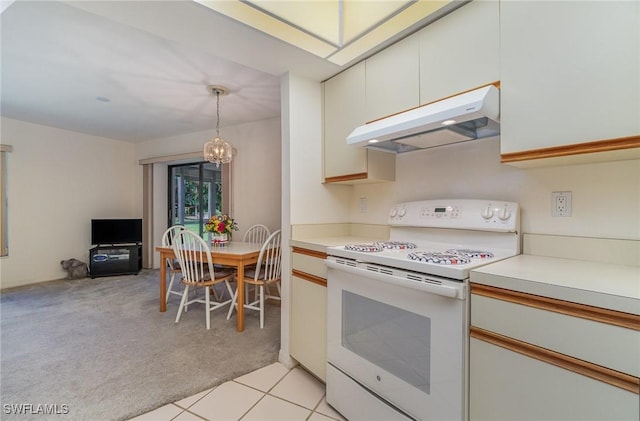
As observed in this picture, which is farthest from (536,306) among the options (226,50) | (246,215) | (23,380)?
(246,215)

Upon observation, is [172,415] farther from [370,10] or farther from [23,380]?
[370,10]

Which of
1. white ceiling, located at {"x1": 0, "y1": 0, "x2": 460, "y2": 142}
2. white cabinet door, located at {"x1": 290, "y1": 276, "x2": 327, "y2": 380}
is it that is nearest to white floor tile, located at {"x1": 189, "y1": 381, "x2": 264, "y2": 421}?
white cabinet door, located at {"x1": 290, "y1": 276, "x2": 327, "y2": 380}

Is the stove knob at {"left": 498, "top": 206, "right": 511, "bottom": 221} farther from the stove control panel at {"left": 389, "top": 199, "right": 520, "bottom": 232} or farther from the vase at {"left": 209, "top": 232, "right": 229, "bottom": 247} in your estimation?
the vase at {"left": 209, "top": 232, "right": 229, "bottom": 247}

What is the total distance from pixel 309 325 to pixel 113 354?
157cm

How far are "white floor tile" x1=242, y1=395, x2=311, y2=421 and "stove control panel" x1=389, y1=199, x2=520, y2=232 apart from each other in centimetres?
124

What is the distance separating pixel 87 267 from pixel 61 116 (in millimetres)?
2345

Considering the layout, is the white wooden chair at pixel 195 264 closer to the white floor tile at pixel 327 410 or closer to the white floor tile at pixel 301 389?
the white floor tile at pixel 301 389

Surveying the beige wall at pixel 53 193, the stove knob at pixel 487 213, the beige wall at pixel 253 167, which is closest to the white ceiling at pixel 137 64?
the beige wall at pixel 253 167

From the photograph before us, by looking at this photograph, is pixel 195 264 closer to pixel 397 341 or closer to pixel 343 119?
pixel 343 119

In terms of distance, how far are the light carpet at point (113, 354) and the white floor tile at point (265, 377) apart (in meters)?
0.06

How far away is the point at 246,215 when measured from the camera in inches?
167

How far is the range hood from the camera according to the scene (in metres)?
1.20

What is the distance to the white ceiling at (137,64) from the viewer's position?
5.06ft

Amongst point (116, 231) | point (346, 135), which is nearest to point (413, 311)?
point (346, 135)
